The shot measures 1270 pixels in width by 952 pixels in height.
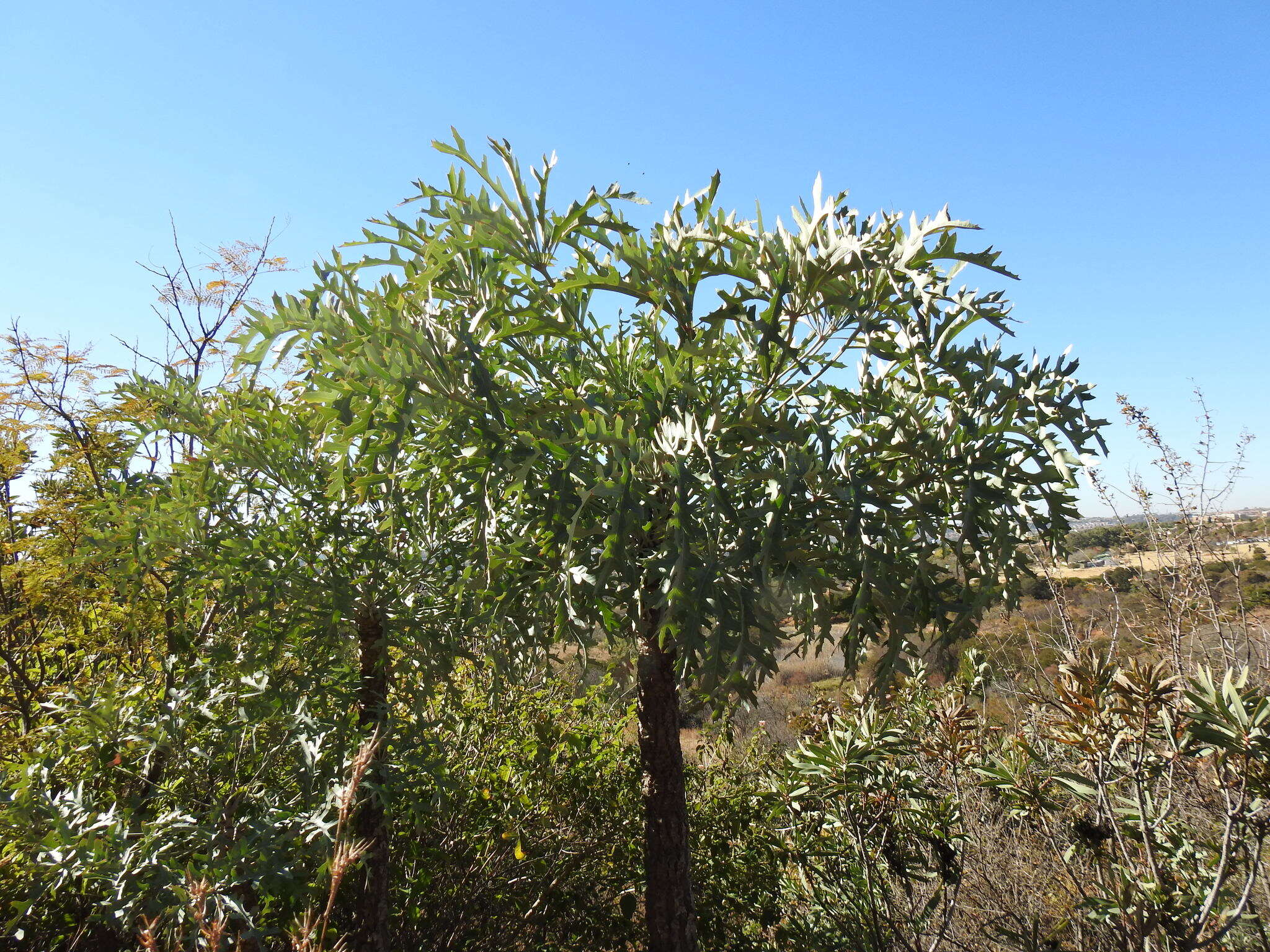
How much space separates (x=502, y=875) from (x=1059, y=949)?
10.4 ft

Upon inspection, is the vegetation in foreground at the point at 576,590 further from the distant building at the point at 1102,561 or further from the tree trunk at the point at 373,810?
the distant building at the point at 1102,561

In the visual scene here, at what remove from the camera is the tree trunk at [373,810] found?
3.00 m

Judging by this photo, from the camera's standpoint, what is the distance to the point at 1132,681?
3164mm

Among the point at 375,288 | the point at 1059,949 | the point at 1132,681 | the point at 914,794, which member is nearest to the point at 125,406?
the point at 375,288

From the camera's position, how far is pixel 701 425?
2756mm

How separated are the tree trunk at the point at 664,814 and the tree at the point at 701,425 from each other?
12 cm

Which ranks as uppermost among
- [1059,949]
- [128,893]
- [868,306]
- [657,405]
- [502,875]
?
[868,306]

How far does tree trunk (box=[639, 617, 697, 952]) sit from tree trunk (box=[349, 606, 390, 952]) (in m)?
1.16

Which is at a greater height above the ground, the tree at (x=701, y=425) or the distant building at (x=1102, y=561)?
the tree at (x=701, y=425)

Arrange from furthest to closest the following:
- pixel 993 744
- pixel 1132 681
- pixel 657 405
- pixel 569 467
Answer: pixel 993 744 < pixel 1132 681 < pixel 657 405 < pixel 569 467

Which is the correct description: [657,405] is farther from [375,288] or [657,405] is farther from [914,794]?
[914,794]

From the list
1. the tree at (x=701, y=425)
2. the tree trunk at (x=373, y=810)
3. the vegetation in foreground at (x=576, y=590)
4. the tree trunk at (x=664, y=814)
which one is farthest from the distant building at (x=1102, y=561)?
the tree trunk at (x=373, y=810)

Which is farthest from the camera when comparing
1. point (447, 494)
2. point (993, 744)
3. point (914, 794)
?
point (993, 744)

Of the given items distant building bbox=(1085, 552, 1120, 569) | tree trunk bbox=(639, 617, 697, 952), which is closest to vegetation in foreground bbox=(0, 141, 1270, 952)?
tree trunk bbox=(639, 617, 697, 952)
